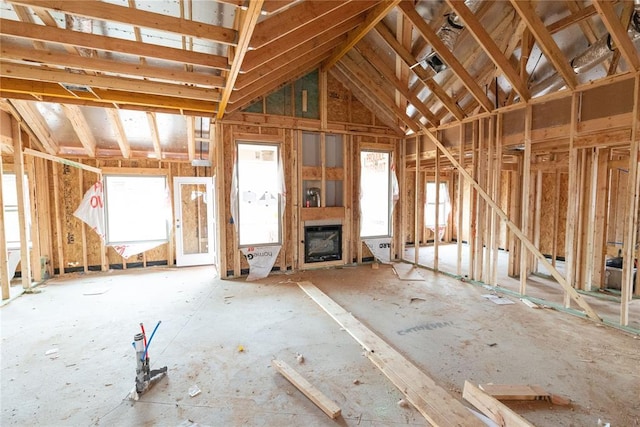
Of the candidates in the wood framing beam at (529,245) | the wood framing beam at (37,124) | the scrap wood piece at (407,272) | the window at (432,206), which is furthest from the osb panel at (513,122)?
the wood framing beam at (37,124)

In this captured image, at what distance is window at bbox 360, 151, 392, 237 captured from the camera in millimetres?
6523

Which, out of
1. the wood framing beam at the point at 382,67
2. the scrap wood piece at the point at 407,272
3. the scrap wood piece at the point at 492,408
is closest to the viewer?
the scrap wood piece at the point at 492,408

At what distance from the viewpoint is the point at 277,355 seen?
2.71 metres

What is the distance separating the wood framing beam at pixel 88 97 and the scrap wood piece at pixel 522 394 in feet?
16.3

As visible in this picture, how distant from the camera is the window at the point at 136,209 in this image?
597 cm

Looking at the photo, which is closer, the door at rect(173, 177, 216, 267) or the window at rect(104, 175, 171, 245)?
the window at rect(104, 175, 171, 245)

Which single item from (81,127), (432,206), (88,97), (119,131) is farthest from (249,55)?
(432,206)

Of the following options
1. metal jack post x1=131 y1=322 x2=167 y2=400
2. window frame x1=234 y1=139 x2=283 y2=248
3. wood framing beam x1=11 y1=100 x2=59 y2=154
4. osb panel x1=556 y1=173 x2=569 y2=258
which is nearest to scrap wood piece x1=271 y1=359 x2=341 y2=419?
metal jack post x1=131 y1=322 x2=167 y2=400

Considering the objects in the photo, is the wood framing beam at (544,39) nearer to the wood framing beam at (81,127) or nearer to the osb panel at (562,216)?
the osb panel at (562,216)

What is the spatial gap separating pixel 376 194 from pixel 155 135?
4.80 metres

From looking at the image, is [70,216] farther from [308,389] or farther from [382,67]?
[382,67]

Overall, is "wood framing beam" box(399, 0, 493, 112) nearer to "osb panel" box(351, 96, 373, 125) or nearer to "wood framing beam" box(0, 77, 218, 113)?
"osb panel" box(351, 96, 373, 125)

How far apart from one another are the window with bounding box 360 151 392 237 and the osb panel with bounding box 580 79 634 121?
11.4 ft

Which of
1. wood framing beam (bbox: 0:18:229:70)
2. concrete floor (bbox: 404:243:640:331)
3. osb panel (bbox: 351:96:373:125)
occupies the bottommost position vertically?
concrete floor (bbox: 404:243:640:331)
